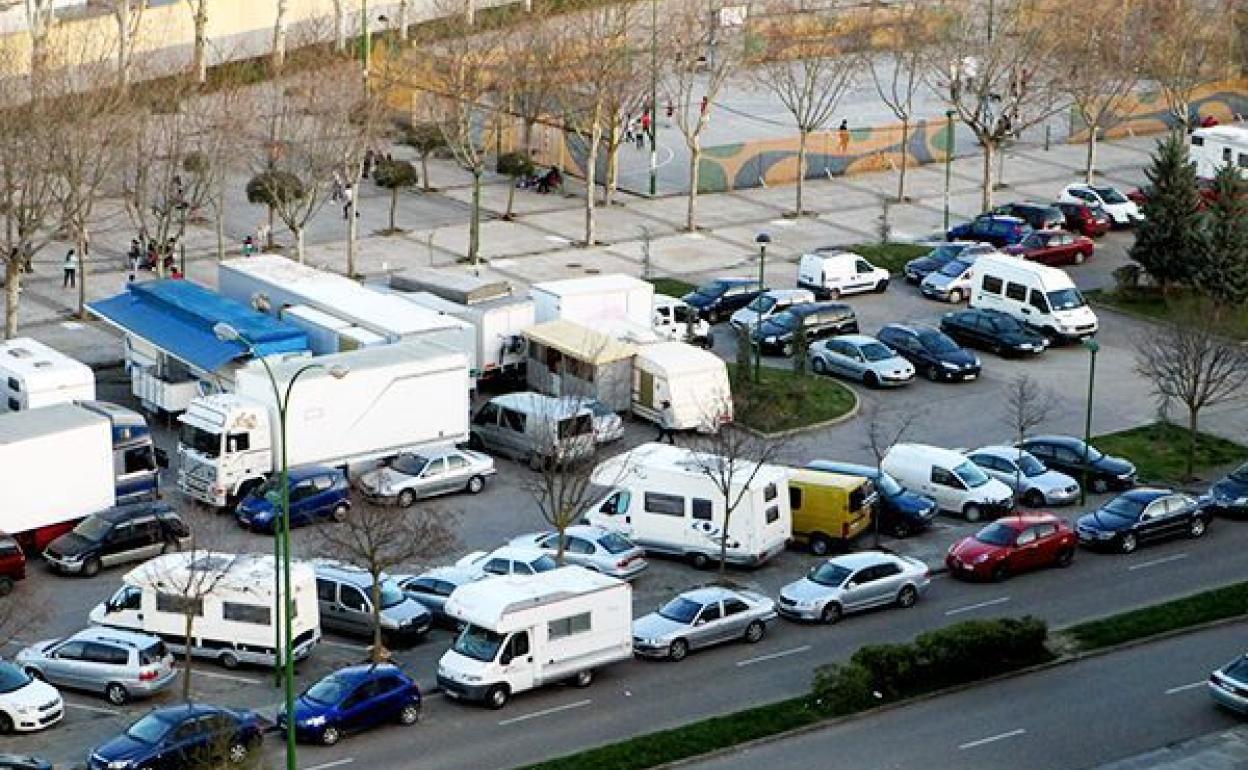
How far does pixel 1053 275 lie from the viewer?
229 feet

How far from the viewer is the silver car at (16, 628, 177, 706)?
44.9 meters

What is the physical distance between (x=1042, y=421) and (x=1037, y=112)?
36.4 m

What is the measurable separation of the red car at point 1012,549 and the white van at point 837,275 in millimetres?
20016

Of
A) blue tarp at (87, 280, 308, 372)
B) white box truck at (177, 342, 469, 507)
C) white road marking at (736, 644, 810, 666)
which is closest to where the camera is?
white road marking at (736, 644, 810, 666)

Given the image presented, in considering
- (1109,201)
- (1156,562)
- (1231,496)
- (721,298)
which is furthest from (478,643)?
(1109,201)

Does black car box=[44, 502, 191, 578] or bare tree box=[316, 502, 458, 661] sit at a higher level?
bare tree box=[316, 502, 458, 661]

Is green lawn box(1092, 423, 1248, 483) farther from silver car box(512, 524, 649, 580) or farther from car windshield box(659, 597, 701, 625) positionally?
car windshield box(659, 597, 701, 625)

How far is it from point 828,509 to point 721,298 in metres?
17.5

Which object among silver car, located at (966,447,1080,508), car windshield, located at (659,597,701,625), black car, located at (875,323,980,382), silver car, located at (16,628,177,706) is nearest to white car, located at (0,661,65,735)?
silver car, located at (16,628,177,706)

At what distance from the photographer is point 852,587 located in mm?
49594

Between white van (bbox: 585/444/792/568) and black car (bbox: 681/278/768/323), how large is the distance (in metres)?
16.4

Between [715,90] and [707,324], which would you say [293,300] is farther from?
[715,90]

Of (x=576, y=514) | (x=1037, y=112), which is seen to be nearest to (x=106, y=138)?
(x=576, y=514)

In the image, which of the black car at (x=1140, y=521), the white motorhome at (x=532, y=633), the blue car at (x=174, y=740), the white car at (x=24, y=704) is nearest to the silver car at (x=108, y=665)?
the white car at (x=24, y=704)
